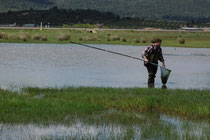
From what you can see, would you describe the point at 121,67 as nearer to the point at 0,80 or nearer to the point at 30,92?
the point at 0,80

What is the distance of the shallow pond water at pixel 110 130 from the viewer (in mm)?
9867

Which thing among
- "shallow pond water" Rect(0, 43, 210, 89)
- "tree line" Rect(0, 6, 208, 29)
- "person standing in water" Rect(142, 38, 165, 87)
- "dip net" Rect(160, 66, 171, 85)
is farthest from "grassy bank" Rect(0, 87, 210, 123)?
"tree line" Rect(0, 6, 208, 29)

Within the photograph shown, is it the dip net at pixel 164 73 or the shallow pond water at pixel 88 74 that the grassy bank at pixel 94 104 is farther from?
the shallow pond water at pixel 88 74

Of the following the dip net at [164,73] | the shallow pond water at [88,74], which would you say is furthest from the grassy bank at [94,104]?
the shallow pond water at [88,74]

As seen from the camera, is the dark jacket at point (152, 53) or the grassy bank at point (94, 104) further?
the dark jacket at point (152, 53)

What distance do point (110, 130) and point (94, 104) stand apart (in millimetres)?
2508

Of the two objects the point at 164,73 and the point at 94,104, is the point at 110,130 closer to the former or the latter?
the point at 94,104

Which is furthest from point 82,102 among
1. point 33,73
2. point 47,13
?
point 47,13

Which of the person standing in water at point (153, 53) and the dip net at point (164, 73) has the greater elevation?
the person standing in water at point (153, 53)

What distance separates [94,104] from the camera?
13016 millimetres

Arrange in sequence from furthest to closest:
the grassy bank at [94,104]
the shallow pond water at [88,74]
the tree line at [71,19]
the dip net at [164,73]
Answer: the tree line at [71,19] → the shallow pond water at [88,74] → the dip net at [164,73] → the grassy bank at [94,104]

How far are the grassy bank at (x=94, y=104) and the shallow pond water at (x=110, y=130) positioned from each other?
1.69ft

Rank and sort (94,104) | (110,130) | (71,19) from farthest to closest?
(71,19), (94,104), (110,130)

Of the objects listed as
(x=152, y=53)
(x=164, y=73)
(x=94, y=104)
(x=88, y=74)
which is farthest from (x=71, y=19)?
(x=94, y=104)
